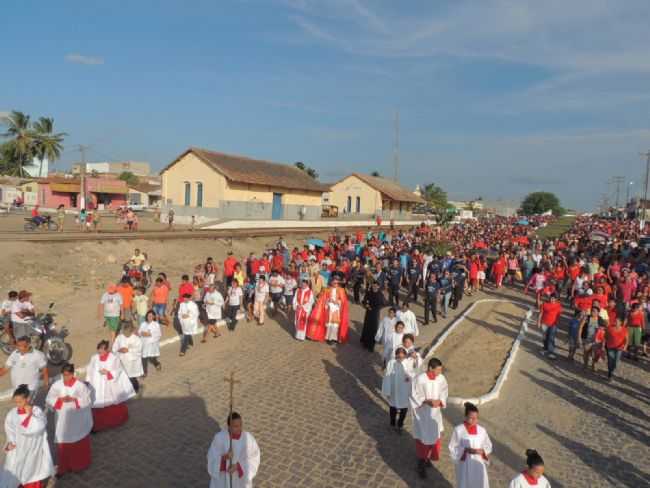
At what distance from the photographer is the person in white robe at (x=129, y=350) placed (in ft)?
25.9

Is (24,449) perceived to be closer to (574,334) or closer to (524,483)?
(524,483)

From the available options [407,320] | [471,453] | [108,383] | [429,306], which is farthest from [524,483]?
[429,306]

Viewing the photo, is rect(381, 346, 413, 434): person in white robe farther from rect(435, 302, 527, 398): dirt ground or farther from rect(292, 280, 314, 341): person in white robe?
rect(292, 280, 314, 341): person in white robe

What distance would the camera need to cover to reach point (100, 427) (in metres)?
6.91

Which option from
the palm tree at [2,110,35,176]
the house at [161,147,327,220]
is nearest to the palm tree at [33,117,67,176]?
the palm tree at [2,110,35,176]

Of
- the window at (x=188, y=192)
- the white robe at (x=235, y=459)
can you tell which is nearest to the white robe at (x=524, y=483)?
the white robe at (x=235, y=459)

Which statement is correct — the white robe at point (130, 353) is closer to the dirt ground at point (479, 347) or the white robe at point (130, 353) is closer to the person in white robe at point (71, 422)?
the person in white robe at point (71, 422)

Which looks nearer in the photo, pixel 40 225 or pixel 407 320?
pixel 407 320

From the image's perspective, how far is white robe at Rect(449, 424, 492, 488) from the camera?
5.26 m

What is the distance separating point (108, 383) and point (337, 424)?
3.58 meters

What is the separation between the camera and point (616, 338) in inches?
372

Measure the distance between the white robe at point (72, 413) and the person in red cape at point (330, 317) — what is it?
617 cm

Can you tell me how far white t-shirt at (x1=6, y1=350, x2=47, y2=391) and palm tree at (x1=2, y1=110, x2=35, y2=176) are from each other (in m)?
60.9

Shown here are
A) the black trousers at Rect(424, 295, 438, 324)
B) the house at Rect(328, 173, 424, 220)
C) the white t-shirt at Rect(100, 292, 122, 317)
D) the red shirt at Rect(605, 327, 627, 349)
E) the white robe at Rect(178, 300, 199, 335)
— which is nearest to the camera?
the red shirt at Rect(605, 327, 627, 349)
